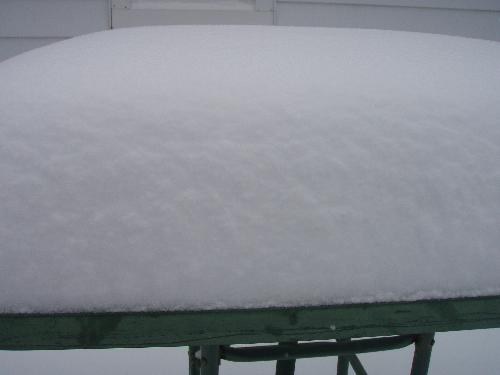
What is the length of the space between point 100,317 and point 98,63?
28 cm

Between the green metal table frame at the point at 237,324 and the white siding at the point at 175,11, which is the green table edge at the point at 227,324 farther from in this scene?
the white siding at the point at 175,11

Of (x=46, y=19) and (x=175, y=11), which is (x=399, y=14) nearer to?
(x=175, y=11)

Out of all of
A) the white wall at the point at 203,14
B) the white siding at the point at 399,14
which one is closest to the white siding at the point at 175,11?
the white wall at the point at 203,14

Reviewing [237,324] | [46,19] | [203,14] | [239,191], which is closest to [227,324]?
[237,324]

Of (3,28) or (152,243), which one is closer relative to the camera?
(152,243)

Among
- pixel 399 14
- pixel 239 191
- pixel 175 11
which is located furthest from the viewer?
pixel 399 14

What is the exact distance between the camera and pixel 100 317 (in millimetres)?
306

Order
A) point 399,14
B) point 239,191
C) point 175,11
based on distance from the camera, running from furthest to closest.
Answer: point 399,14 → point 175,11 → point 239,191

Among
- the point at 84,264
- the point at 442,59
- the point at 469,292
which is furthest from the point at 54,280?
the point at 442,59

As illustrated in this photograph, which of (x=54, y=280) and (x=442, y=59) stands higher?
(x=442, y=59)

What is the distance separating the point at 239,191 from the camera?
1.02 feet

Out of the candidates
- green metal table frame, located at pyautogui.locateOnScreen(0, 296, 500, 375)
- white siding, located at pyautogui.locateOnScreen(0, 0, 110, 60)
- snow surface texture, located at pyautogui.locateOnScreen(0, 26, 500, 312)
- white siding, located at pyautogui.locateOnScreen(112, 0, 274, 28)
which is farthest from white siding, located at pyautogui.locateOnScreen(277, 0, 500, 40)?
green metal table frame, located at pyautogui.locateOnScreen(0, 296, 500, 375)

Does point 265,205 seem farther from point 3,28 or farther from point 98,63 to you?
point 3,28

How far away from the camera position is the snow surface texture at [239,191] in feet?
0.97
